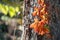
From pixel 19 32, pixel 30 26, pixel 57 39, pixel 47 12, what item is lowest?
pixel 19 32

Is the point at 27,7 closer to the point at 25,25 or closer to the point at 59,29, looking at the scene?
the point at 25,25

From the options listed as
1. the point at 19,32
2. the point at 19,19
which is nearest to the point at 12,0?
the point at 19,19

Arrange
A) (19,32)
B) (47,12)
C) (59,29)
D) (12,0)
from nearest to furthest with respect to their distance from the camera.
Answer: (47,12)
(59,29)
(12,0)
(19,32)

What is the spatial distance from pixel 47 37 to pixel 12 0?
2.42 meters

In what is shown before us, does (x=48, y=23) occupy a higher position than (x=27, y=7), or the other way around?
(x=27, y=7)

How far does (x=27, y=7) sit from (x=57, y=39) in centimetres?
48

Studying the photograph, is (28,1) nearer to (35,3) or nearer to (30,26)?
(35,3)

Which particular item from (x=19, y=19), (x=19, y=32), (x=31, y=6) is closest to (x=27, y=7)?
(x=31, y=6)

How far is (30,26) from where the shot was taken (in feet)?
7.34

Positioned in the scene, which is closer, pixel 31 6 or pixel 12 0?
pixel 31 6

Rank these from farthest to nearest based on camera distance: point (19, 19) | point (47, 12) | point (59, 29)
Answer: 1. point (19, 19)
2. point (59, 29)
3. point (47, 12)

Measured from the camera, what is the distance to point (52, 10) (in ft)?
7.07

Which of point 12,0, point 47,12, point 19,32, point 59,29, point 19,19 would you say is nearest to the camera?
point 47,12

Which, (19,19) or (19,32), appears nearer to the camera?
(19,19)
